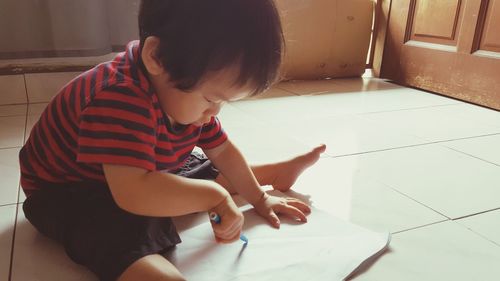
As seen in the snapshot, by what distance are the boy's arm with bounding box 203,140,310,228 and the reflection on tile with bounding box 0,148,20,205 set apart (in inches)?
13.4

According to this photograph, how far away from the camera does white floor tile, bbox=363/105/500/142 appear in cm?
116

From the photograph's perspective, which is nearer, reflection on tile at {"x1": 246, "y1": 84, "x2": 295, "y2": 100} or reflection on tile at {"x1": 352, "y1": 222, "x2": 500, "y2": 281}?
reflection on tile at {"x1": 352, "y1": 222, "x2": 500, "y2": 281}

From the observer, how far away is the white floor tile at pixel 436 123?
1157 mm

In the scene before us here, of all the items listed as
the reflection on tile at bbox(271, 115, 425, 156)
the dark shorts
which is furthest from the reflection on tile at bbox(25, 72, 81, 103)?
the dark shorts

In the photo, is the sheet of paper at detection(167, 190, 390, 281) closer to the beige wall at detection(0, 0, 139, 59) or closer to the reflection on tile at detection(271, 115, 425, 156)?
the reflection on tile at detection(271, 115, 425, 156)

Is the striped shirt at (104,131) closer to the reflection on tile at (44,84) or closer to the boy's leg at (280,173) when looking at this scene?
the boy's leg at (280,173)

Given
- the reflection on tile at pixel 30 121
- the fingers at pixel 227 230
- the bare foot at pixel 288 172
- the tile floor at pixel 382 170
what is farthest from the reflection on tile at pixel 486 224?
the reflection on tile at pixel 30 121

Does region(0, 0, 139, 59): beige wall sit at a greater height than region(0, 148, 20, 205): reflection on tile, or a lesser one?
greater

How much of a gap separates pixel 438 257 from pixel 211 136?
0.36m

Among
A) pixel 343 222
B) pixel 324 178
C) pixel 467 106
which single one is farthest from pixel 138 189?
pixel 467 106

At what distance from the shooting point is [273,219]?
670mm

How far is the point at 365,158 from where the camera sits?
96 cm

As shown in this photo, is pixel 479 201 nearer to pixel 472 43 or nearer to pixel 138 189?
pixel 138 189

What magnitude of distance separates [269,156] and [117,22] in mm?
809
